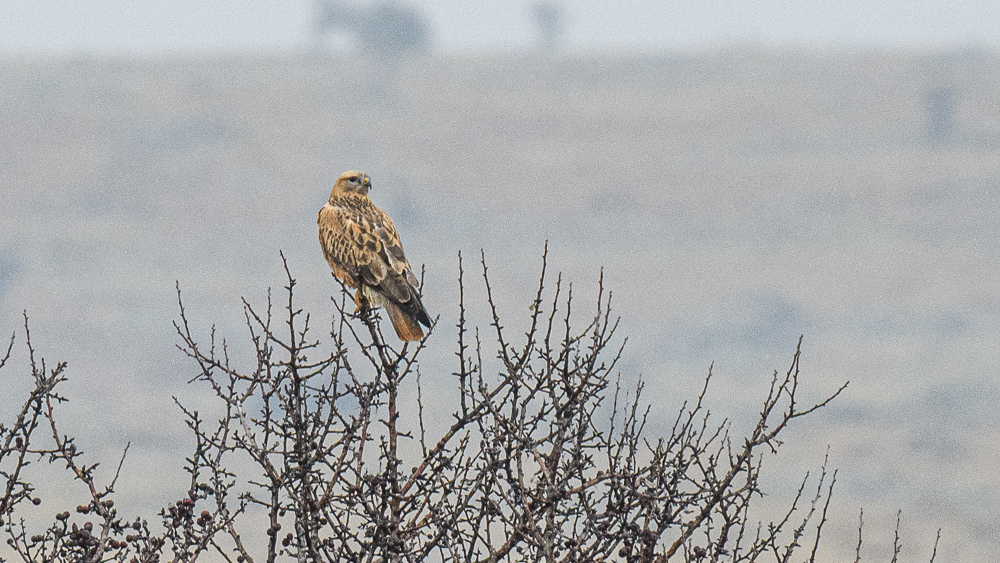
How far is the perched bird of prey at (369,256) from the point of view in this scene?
8.99m

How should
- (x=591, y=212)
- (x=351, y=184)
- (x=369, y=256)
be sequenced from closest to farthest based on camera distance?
(x=369, y=256) → (x=351, y=184) → (x=591, y=212)

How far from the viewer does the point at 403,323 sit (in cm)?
898

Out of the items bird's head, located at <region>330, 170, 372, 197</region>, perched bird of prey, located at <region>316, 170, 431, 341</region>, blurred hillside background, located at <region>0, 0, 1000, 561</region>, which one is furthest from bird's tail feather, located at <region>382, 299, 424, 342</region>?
blurred hillside background, located at <region>0, 0, 1000, 561</region>

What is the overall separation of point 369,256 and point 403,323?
885 millimetres

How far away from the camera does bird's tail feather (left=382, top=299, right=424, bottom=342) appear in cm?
894

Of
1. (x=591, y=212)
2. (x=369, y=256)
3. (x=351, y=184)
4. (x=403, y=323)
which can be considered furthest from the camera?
(x=591, y=212)

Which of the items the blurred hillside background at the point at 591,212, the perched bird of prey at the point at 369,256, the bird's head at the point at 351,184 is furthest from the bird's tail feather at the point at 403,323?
the blurred hillside background at the point at 591,212

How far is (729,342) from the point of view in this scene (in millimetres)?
84500

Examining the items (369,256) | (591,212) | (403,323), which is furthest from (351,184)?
(591,212)

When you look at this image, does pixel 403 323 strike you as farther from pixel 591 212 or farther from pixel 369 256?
pixel 591 212

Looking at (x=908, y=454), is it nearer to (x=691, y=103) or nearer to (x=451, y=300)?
(x=451, y=300)

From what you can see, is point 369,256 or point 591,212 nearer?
point 369,256

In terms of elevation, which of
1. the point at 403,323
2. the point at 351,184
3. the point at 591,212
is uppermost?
the point at 591,212

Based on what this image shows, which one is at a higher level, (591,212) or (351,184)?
(591,212)
